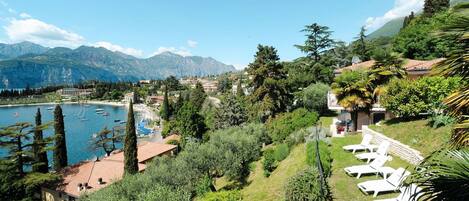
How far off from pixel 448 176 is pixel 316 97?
110ft

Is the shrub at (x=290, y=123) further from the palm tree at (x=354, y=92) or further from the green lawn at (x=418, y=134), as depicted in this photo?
the green lawn at (x=418, y=134)

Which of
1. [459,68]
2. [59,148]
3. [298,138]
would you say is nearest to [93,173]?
[59,148]

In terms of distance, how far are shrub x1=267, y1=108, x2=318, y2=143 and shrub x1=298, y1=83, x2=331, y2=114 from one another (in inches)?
111

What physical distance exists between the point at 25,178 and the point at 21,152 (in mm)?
2331

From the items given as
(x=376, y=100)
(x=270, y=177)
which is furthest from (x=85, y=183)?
(x=376, y=100)

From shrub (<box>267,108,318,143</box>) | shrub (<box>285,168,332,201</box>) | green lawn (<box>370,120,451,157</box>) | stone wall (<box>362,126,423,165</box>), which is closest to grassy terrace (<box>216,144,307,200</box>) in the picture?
shrub (<box>285,168,332,201</box>)

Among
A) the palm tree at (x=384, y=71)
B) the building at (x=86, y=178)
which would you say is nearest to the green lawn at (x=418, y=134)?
the palm tree at (x=384, y=71)

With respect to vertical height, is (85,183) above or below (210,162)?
below

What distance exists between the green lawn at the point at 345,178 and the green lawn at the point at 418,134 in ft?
3.87

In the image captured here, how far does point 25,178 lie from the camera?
29594 millimetres

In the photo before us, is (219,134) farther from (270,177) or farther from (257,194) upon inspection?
(257,194)

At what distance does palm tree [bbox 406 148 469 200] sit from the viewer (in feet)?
12.0

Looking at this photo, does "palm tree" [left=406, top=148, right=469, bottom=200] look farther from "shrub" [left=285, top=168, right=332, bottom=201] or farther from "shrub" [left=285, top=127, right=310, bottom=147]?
"shrub" [left=285, top=127, right=310, bottom=147]

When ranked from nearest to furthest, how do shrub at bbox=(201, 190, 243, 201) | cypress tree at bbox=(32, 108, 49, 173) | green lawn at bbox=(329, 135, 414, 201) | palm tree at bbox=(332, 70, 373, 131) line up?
green lawn at bbox=(329, 135, 414, 201)
shrub at bbox=(201, 190, 243, 201)
palm tree at bbox=(332, 70, 373, 131)
cypress tree at bbox=(32, 108, 49, 173)
